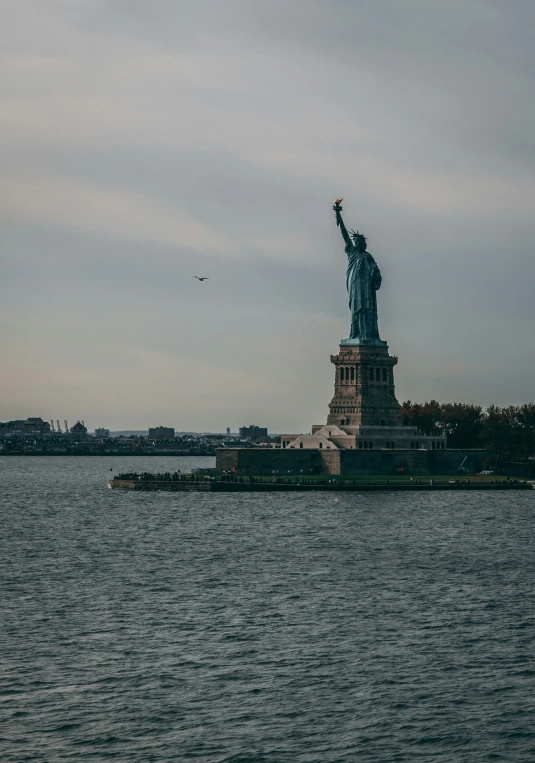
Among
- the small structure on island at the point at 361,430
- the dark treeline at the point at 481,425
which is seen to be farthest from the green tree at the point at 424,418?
the small structure on island at the point at 361,430

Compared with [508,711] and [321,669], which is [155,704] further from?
[508,711]

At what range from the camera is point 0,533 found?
99.2 metres

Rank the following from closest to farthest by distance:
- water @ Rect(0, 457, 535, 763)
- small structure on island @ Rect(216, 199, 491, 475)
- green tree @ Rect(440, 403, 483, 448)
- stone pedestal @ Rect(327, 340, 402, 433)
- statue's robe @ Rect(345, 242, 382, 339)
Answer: water @ Rect(0, 457, 535, 763), small structure on island @ Rect(216, 199, 491, 475), stone pedestal @ Rect(327, 340, 402, 433), statue's robe @ Rect(345, 242, 382, 339), green tree @ Rect(440, 403, 483, 448)

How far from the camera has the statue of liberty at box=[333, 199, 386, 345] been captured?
158125 millimetres

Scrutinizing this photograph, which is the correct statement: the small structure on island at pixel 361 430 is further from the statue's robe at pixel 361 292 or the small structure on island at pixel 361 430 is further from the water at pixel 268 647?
the water at pixel 268 647

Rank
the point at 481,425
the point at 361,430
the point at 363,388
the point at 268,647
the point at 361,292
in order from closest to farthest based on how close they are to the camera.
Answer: the point at 268,647, the point at 361,430, the point at 363,388, the point at 361,292, the point at 481,425

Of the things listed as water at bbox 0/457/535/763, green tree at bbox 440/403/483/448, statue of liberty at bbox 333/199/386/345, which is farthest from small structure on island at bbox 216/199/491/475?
water at bbox 0/457/535/763

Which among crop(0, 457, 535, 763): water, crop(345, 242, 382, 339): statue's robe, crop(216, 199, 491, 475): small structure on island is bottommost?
crop(0, 457, 535, 763): water

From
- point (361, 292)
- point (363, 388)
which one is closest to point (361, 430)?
point (363, 388)

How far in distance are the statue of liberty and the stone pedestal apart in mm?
1694

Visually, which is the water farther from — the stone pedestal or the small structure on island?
the stone pedestal

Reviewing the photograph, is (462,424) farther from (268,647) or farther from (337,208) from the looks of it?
(268,647)

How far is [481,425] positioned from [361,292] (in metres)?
30.5

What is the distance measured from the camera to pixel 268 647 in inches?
2050
